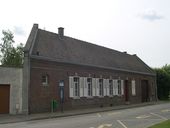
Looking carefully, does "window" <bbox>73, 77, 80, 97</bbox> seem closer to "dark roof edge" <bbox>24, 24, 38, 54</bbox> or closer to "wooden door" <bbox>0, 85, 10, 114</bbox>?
"dark roof edge" <bbox>24, 24, 38, 54</bbox>

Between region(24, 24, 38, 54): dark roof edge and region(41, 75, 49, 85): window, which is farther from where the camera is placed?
region(41, 75, 49, 85): window

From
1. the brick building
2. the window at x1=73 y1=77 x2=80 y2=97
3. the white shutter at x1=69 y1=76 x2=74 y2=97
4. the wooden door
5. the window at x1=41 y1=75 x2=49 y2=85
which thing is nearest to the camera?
the wooden door

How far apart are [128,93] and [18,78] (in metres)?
21.4

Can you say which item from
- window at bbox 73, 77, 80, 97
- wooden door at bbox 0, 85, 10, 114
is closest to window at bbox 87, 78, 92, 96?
window at bbox 73, 77, 80, 97

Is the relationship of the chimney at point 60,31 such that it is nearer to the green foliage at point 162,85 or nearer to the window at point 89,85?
the window at point 89,85

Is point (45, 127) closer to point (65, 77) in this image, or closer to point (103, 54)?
point (65, 77)

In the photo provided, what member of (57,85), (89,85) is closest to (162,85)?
(89,85)

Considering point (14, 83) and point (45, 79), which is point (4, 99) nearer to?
point (14, 83)

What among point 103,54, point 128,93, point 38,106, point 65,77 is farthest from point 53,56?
point 128,93

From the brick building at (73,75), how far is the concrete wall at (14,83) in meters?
0.60

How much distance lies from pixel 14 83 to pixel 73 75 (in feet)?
23.2

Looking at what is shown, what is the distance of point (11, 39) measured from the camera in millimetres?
65000

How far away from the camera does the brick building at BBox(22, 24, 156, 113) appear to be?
2938 centimetres

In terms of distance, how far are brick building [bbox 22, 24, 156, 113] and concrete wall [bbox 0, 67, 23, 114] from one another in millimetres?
600
